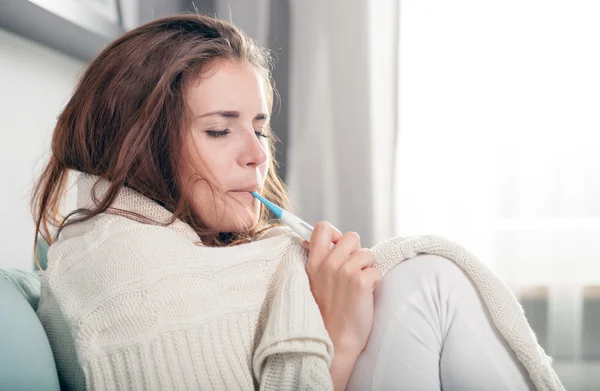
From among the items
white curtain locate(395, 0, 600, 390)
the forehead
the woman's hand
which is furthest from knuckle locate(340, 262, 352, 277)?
white curtain locate(395, 0, 600, 390)

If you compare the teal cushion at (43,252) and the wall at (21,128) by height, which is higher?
the wall at (21,128)

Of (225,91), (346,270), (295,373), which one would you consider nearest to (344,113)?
(225,91)

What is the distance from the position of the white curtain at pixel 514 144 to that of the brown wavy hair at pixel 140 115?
1292 mm

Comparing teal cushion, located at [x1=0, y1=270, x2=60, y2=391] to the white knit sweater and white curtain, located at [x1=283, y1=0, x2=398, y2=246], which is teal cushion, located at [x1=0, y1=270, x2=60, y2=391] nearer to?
the white knit sweater

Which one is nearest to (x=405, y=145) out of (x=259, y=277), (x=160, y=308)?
(x=259, y=277)

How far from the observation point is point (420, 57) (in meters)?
2.17

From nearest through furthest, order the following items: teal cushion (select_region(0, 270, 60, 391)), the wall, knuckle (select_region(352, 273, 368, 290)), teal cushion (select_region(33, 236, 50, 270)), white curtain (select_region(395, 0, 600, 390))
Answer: teal cushion (select_region(0, 270, 60, 391))
knuckle (select_region(352, 273, 368, 290))
teal cushion (select_region(33, 236, 50, 270))
the wall
white curtain (select_region(395, 0, 600, 390))

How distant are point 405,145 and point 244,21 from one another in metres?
0.82

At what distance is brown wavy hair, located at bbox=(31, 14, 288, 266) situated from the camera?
92 centimetres

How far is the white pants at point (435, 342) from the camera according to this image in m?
0.73

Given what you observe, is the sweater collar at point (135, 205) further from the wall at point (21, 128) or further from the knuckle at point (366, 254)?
the wall at point (21, 128)

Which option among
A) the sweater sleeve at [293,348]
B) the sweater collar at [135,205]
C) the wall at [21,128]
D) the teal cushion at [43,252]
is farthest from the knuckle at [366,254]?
the wall at [21,128]

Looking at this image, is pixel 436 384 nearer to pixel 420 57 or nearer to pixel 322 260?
pixel 322 260

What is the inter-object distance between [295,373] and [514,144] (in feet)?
5.32
